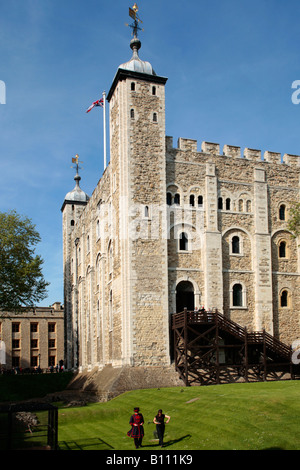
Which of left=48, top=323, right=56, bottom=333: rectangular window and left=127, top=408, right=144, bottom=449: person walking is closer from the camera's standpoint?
left=127, top=408, right=144, bottom=449: person walking

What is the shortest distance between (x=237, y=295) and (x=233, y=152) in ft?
30.3

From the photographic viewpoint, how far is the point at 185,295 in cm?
3219

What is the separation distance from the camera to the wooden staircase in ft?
93.0

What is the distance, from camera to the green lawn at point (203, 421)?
15.7m

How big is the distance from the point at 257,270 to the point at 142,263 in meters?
7.82

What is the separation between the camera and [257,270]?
3350 cm

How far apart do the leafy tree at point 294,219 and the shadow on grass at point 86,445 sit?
20.1 m

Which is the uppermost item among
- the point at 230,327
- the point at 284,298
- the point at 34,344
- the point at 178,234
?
the point at 178,234

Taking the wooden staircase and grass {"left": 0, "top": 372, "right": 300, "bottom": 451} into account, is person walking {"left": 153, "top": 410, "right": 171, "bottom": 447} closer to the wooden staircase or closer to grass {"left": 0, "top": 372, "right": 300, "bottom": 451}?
grass {"left": 0, "top": 372, "right": 300, "bottom": 451}

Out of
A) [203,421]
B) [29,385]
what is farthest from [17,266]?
[203,421]

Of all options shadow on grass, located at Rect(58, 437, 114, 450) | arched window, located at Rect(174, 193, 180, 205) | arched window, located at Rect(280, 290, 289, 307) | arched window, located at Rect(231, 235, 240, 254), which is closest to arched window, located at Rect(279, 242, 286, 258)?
arched window, located at Rect(280, 290, 289, 307)

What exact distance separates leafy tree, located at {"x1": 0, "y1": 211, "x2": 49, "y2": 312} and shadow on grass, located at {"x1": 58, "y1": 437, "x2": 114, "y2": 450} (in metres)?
18.8

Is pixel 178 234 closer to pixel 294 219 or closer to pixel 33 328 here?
pixel 294 219
